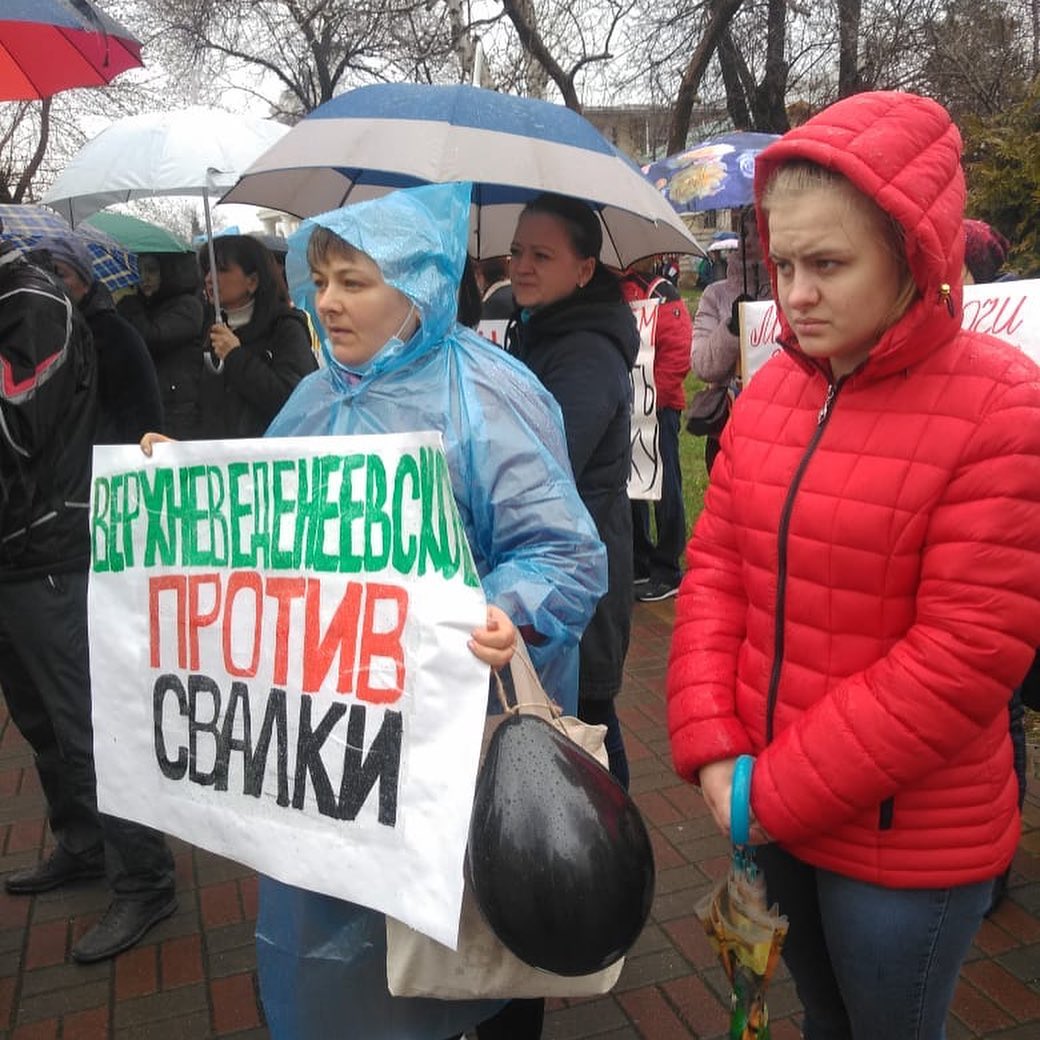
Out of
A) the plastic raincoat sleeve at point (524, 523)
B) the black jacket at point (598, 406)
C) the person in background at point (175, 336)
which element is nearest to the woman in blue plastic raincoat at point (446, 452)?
the plastic raincoat sleeve at point (524, 523)

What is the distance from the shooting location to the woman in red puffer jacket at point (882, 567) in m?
1.33

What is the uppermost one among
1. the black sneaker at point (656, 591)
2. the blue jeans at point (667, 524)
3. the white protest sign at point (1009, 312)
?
the white protest sign at point (1009, 312)

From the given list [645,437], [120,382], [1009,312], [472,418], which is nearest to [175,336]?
[120,382]

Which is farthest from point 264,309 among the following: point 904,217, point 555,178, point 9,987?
point 904,217

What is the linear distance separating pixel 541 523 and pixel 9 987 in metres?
2.10

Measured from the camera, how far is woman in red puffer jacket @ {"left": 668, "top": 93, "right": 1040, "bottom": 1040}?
4.36 feet

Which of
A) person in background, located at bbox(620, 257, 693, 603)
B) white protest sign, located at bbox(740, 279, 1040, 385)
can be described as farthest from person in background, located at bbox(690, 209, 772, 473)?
white protest sign, located at bbox(740, 279, 1040, 385)

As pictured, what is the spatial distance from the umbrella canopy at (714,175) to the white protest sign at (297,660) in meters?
3.70

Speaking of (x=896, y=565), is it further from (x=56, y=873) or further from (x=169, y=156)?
(x=169, y=156)

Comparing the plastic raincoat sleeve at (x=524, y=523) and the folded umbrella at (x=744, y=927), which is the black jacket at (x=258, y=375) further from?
the folded umbrella at (x=744, y=927)

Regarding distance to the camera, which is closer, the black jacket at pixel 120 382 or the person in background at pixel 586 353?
the person in background at pixel 586 353

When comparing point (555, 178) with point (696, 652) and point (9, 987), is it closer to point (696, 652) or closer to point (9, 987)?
point (696, 652)

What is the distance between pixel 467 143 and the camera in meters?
2.56

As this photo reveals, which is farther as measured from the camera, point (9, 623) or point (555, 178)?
point (9, 623)
